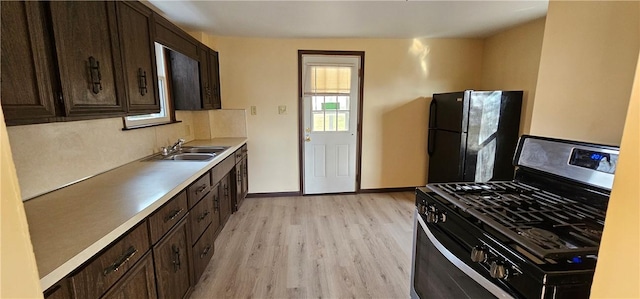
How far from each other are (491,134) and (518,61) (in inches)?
35.4

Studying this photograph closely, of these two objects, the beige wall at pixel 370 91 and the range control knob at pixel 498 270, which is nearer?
the range control knob at pixel 498 270

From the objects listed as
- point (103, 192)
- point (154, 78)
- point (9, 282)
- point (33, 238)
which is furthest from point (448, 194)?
point (154, 78)

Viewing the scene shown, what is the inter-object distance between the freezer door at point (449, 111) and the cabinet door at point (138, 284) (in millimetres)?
3135

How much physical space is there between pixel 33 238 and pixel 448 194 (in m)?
1.60

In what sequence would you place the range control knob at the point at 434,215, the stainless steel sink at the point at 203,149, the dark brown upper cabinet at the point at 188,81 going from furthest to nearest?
the dark brown upper cabinet at the point at 188,81 < the stainless steel sink at the point at 203,149 < the range control knob at the point at 434,215

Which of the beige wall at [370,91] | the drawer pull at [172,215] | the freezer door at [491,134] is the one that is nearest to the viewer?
the drawer pull at [172,215]

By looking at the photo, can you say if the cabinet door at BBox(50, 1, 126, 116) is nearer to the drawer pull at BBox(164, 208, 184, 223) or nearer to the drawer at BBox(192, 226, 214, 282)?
the drawer pull at BBox(164, 208, 184, 223)

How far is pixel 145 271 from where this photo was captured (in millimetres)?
1262

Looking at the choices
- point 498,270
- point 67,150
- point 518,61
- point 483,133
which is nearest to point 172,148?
point 67,150

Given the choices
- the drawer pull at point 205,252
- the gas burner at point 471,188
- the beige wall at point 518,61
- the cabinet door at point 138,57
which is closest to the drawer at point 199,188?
the drawer pull at point 205,252

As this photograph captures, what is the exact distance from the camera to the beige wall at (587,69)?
42.0 inches

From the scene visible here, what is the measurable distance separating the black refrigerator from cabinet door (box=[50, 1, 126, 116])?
3.16m

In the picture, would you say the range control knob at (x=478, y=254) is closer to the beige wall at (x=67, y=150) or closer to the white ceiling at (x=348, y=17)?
the beige wall at (x=67, y=150)

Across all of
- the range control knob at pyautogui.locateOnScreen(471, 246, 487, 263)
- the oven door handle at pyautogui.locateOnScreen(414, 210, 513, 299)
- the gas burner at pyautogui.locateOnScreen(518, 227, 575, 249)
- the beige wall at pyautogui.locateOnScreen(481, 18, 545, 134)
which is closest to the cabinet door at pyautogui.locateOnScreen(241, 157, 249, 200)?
the oven door handle at pyautogui.locateOnScreen(414, 210, 513, 299)
